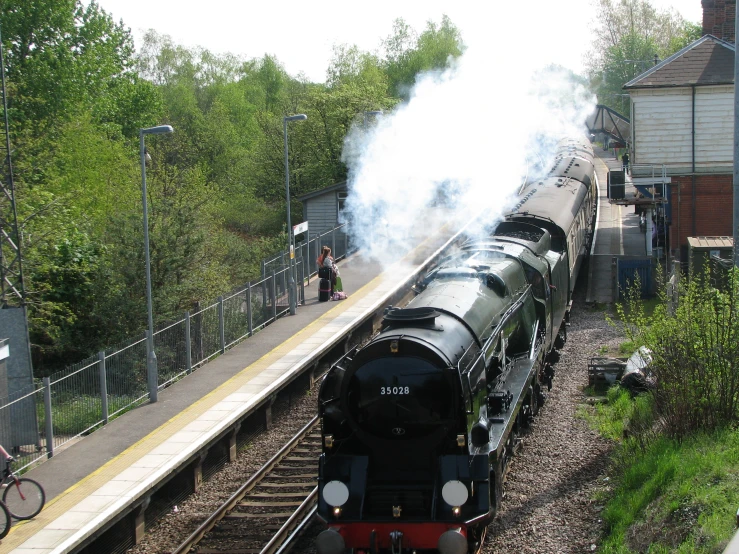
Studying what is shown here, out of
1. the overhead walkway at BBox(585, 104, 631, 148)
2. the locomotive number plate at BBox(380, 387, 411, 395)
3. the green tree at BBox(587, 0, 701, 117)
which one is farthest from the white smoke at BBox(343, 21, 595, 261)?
the green tree at BBox(587, 0, 701, 117)

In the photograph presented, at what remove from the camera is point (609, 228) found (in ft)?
115

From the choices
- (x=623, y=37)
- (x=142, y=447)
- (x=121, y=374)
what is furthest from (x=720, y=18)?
(x=623, y=37)

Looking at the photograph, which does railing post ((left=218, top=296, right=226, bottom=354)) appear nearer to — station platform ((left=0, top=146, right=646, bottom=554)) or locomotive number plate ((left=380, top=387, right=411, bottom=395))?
station platform ((left=0, top=146, right=646, bottom=554))

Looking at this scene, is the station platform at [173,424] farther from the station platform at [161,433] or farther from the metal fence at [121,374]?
the metal fence at [121,374]

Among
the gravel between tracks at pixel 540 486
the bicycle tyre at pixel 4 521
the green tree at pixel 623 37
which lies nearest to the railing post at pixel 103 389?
the gravel between tracks at pixel 540 486

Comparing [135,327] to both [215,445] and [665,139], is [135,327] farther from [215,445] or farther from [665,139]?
[665,139]

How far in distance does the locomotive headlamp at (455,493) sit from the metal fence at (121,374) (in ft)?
24.9

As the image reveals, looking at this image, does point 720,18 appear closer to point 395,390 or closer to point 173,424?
point 173,424

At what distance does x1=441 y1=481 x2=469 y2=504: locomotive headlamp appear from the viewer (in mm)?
9258

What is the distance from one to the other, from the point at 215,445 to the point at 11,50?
101 feet

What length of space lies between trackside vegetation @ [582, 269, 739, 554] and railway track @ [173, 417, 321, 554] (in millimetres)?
4225

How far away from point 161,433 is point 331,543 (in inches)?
258

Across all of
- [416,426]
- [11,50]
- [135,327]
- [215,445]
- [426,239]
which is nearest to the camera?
[416,426]

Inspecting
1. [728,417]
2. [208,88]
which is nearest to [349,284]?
[728,417]
